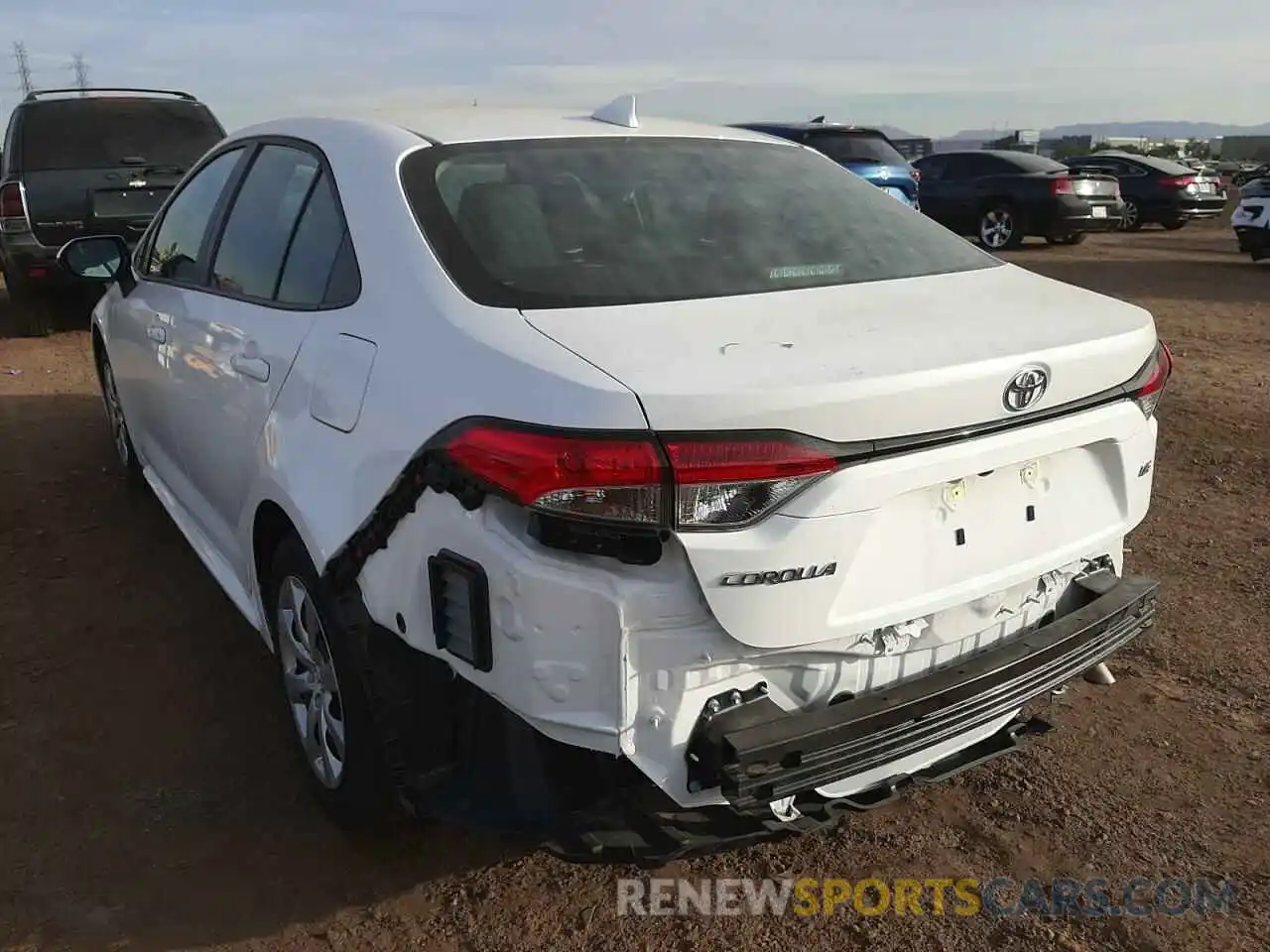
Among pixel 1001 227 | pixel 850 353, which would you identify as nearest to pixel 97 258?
pixel 850 353

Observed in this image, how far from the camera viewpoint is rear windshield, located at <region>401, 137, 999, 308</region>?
2352 mm

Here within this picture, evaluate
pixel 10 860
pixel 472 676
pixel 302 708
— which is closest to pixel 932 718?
pixel 472 676

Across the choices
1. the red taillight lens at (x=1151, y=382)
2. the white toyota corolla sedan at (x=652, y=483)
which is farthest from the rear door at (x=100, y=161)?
the red taillight lens at (x=1151, y=382)

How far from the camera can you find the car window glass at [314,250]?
2.65m

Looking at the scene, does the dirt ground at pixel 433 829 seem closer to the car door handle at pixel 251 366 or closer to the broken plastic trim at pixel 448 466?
the broken plastic trim at pixel 448 466

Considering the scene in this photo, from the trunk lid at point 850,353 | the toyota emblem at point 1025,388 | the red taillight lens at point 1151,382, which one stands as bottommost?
the red taillight lens at point 1151,382

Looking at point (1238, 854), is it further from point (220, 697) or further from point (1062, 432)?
point (220, 697)

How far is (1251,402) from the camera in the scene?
21.9ft

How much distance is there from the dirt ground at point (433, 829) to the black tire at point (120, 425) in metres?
0.73

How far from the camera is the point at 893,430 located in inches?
77.6

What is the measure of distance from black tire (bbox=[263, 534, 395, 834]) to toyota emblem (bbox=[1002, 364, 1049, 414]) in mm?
1449

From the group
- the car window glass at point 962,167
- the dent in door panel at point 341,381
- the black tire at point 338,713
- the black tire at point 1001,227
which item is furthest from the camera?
the car window glass at point 962,167

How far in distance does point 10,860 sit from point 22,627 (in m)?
1.45

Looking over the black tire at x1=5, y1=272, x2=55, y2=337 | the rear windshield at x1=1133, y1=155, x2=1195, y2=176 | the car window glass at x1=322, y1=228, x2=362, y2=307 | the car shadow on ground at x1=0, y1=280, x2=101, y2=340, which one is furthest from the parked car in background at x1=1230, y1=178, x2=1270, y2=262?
the car window glass at x1=322, y1=228, x2=362, y2=307
